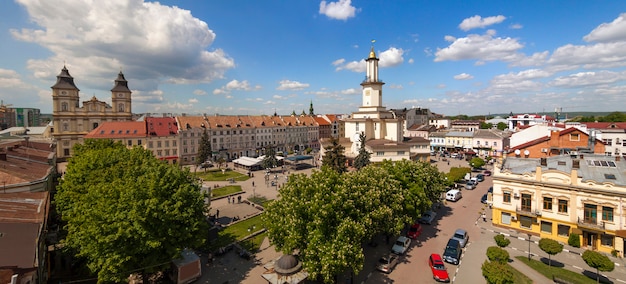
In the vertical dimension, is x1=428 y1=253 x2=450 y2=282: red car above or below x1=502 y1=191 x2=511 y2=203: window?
below

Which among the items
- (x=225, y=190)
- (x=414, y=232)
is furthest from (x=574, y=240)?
(x=225, y=190)

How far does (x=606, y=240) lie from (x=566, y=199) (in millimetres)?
4008

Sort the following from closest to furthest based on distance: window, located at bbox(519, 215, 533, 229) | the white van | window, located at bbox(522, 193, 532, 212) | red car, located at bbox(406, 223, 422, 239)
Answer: red car, located at bbox(406, 223, 422, 239), window, located at bbox(522, 193, 532, 212), window, located at bbox(519, 215, 533, 229), the white van

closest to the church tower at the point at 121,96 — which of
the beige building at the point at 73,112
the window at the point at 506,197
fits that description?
the beige building at the point at 73,112

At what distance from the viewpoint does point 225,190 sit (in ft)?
145

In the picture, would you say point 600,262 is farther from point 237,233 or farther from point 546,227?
point 237,233

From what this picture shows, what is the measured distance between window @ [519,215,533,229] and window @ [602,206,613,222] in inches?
200

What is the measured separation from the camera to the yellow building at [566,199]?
23.0 metres

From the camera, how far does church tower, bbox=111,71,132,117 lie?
71625mm

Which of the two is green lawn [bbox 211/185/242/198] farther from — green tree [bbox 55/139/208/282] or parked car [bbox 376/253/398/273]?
parked car [bbox 376/253/398/273]

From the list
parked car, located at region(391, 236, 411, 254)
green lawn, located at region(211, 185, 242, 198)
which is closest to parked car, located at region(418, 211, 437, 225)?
parked car, located at region(391, 236, 411, 254)

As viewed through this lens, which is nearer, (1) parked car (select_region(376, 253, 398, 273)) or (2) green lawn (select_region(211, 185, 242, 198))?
(1) parked car (select_region(376, 253, 398, 273))

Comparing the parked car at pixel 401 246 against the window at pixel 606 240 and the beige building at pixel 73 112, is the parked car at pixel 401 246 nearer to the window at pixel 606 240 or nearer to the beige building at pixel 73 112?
the window at pixel 606 240

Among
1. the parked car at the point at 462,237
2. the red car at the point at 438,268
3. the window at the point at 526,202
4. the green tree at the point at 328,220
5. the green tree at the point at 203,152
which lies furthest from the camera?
the green tree at the point at 203,152
